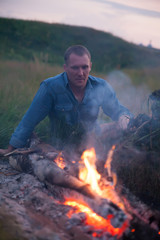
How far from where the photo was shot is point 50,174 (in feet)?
7.91

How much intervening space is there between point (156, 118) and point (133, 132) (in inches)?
13.3

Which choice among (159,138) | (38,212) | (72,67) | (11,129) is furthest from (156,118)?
(11,129)

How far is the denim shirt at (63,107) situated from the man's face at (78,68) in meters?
0.15

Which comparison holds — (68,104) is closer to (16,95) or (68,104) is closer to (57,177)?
(57,177)

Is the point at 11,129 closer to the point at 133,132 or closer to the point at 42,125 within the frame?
the point at 42,125

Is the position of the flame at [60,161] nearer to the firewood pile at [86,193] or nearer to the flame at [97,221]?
the firewood pile at [86,193]

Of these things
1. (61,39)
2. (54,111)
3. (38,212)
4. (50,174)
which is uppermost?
(61,39)

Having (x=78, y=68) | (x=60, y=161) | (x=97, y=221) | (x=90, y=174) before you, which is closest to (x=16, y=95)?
(x=78, y=68)

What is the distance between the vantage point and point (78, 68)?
3.41 meters

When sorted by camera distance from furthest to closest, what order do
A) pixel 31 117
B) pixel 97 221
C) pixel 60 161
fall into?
pixel 31 117, pixel 60 161, pixel 97 221

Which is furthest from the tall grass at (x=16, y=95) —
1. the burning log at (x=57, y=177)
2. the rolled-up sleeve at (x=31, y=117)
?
the burning log at (x=57, y=177)

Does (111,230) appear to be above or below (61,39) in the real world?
below

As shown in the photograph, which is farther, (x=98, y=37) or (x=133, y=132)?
(x=98, y=37)

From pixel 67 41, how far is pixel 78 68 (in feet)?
78.3
